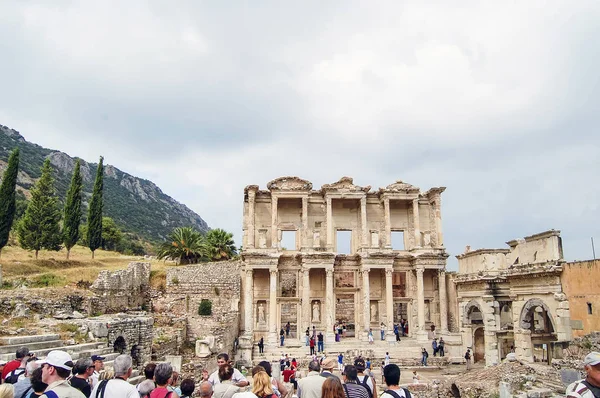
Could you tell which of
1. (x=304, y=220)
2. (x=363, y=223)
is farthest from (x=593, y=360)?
(x=363, y=223)

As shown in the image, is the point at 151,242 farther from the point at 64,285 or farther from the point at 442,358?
the point at 442,358

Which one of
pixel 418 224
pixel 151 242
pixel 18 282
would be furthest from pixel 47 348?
pixel 151 242

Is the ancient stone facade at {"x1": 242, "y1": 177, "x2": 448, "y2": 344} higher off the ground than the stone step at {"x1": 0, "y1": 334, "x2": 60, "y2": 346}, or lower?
higher

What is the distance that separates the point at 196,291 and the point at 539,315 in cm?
2331

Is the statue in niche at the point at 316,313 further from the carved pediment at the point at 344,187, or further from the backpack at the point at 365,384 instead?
the backpack at the point at 365,384

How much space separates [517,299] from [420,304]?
10.9 m

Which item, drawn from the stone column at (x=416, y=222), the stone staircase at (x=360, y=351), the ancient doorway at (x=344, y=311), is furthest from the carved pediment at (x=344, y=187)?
the ancient doorway at (x=344, y=311)

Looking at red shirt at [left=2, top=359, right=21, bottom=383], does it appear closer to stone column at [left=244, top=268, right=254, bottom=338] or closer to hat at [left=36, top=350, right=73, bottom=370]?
hat at [left=36, top=350, right=73, bottom=370]

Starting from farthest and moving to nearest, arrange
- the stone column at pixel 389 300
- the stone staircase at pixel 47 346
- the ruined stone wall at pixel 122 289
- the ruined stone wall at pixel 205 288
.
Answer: the ruined stone wall at pixel 205 288 < the stone column at pixel 389 300 < the ruined stone wall at pixel 122 289 < the stone staircase at pixel 47 346

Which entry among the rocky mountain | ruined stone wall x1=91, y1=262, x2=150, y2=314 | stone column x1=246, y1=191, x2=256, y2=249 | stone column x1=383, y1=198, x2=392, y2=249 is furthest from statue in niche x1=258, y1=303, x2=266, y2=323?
the rocky mountain

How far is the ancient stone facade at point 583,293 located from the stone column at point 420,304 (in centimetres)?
1375

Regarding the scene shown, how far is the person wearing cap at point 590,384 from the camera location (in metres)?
4.44

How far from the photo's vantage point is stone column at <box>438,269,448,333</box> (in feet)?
103

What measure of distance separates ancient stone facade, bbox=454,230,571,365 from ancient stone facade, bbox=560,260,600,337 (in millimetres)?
278
